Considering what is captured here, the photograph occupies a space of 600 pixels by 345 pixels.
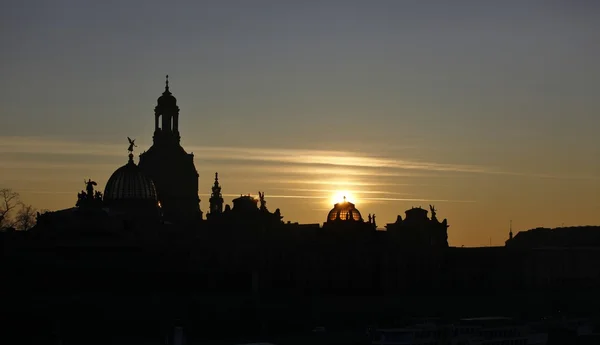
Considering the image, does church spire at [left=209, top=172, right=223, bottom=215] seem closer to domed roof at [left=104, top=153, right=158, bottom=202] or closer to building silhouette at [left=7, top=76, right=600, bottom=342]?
building silhouette at [left=7, top=76, right=600, bottom=342]

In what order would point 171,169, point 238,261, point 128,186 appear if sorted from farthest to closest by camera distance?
1. point 171,169
2. point 128,186
3. point 238,261

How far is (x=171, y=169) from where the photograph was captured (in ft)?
580

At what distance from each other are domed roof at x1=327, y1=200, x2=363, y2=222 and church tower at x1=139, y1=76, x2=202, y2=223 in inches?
1268

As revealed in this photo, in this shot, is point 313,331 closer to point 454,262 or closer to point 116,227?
point 116,227

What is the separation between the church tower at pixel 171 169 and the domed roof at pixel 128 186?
2640 centimetres

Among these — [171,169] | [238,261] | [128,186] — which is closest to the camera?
[238,261]

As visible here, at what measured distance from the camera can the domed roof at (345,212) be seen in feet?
460

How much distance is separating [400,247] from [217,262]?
25.7 metres

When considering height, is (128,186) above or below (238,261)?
above

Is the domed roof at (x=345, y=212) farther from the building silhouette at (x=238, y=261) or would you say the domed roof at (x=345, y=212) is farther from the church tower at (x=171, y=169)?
the church tower at (x=171, y=169)

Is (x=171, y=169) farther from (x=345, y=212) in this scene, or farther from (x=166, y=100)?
(x=345, y=212)

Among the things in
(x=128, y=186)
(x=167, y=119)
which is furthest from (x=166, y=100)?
(x=128, y=186)

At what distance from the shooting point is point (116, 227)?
114m

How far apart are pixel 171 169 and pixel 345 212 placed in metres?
42.2
